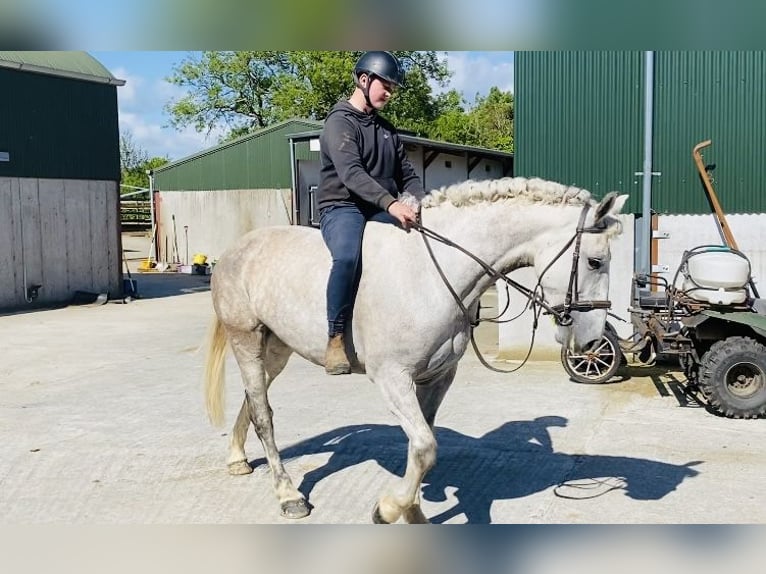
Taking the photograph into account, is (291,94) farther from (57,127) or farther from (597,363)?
(597,363)

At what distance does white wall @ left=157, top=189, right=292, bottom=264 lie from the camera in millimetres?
27672

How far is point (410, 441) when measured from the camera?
13.3ft

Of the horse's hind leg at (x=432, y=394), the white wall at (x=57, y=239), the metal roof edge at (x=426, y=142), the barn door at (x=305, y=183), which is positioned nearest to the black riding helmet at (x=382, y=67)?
the horse's hind leg at (x=432, y=394)

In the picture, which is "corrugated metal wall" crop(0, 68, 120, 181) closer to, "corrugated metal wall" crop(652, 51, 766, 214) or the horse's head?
"corrugated metal wall" crop(652, 51, 766, 214)

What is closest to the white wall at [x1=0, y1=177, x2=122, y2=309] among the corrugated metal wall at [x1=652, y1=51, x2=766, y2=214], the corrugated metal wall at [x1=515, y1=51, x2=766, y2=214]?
the corrugated metal wall at [x1=515, y1=51, x2=766, y2=214]

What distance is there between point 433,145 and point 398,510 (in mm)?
17219

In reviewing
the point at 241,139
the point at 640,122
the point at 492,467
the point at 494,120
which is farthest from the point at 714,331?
the point at 494,120

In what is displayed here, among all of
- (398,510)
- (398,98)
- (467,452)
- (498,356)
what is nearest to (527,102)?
(498,356)

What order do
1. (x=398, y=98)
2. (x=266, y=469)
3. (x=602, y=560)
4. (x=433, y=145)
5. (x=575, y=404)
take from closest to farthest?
(x=602, y=560) → (x=266, y=469) → (x=575, y=404) → (x=433, y=145) → (x=398, y=98)

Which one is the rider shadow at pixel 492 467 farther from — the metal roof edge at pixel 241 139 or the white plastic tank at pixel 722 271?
the metal roof edge at pixel 241 139

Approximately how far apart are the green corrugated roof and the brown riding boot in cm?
1484

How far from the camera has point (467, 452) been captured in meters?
6.05
